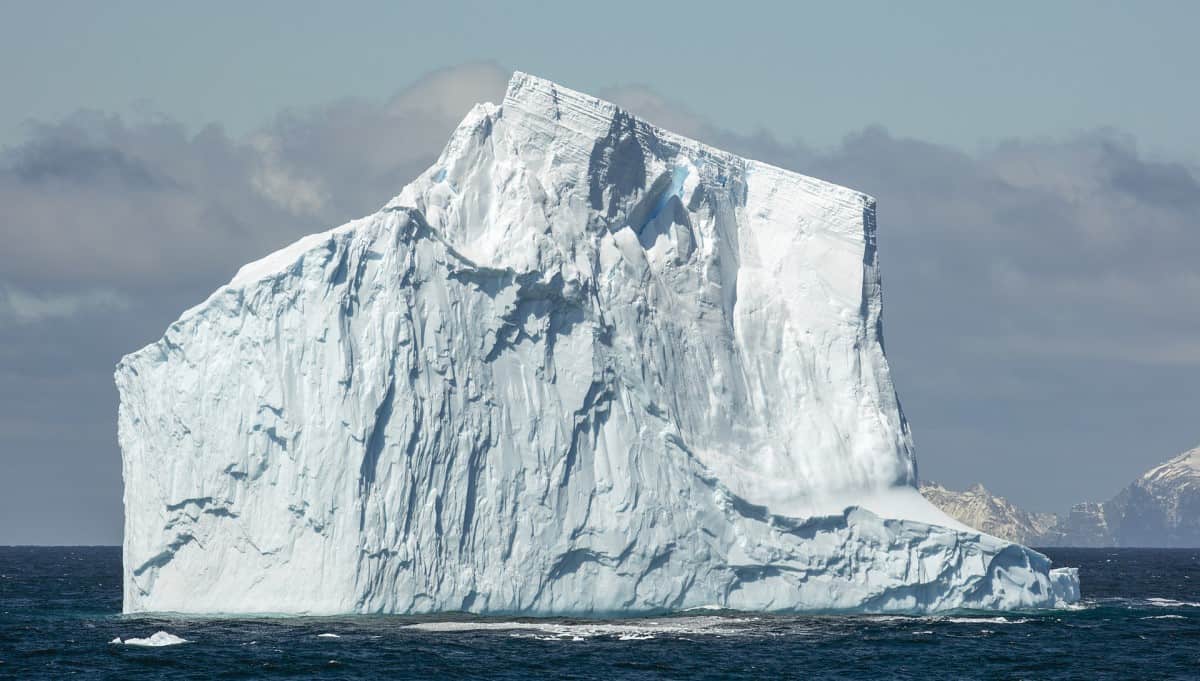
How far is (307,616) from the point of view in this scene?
136 ft

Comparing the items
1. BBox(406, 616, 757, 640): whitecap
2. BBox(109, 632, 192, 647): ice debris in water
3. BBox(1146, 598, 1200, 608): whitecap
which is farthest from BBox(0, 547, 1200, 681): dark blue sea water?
BBox(1146, 598, 1200, 608): whitecap

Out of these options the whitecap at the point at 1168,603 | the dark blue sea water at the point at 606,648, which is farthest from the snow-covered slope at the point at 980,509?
the dark blue sea water at the point at 606,648

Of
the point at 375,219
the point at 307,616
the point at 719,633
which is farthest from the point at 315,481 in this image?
the point at 719,633

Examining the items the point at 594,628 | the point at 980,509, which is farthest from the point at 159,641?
the point at 980,509

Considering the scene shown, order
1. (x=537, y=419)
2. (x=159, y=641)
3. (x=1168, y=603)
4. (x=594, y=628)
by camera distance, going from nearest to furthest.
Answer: (x=159, y=641), (x=594, y=628), (x=537, y=419), (x=1168, y=603)

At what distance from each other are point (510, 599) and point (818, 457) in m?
10.0

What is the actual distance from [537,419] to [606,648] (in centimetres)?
724

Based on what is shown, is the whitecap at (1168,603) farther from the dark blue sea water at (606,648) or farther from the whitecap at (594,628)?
the whitecap at (594,628)

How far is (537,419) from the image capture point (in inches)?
1716

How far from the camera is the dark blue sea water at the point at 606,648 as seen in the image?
35.5 metres

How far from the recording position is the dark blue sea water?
35.5m

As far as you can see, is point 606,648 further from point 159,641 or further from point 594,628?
point 159,641

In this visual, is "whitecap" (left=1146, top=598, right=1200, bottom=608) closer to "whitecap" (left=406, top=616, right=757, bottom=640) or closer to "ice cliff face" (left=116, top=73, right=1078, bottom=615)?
"ice cliff face" (left=116, top=73, right=1078, bottom=615)

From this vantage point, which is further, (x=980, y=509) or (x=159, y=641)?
(x=980, y=509)
